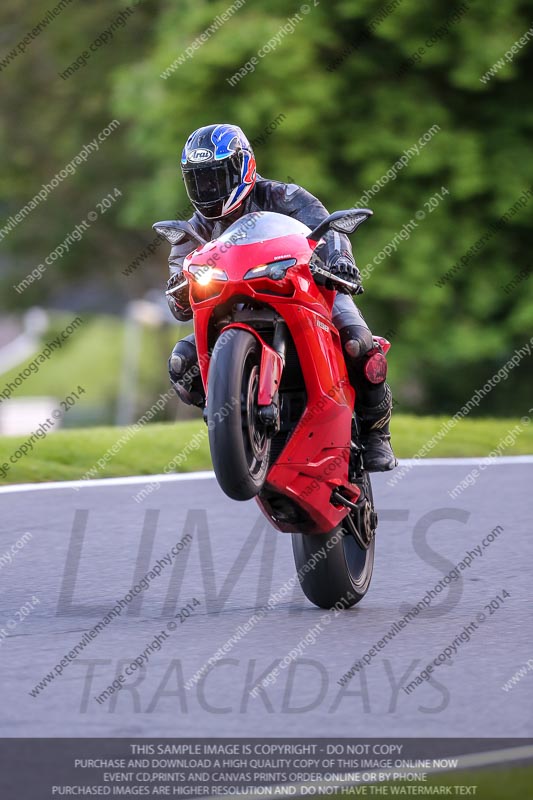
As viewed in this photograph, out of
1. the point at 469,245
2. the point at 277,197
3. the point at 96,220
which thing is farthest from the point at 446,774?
the point at 96,220

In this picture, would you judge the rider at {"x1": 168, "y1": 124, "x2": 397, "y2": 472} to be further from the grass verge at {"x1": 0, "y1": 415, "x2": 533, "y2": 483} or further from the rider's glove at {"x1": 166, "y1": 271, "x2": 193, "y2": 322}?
the grass verge at {"x1": 0, "y1": 415, "x2": 533, "y2": 483}

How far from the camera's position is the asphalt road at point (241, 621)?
4996mm

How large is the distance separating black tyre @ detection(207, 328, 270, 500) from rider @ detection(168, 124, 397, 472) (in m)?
0.73

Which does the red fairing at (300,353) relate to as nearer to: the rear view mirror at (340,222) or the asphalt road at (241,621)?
the rear view mirror at (340,222)

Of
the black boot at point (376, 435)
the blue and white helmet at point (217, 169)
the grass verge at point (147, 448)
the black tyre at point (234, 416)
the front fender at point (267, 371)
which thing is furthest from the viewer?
the grass verge at point (147, 448)

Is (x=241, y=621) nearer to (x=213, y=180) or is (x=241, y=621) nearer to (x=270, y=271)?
(x=270, y=271)

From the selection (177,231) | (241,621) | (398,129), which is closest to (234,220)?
(177,231)

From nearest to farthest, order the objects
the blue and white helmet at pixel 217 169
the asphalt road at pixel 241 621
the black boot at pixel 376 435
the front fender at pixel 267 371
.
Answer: the asphalt road at pixel 241 621 → the front fender at pixel 267 371 → the blue and white helmet at pixel 217 169 → the black boot at pixel 376 435

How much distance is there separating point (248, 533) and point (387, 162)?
13.7 m

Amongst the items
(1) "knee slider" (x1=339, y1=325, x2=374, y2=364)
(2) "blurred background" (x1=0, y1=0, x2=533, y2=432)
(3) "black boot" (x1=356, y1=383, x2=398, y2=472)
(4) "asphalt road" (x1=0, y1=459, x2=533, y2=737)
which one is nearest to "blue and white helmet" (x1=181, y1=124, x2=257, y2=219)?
(1) "knee slider" (x1=339, y1=325, x2=374, y2=364)

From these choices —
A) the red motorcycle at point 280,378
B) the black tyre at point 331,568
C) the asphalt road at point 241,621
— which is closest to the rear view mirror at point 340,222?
the red motorcycle at point 280,378

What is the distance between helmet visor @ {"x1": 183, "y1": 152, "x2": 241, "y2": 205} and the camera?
256 inches

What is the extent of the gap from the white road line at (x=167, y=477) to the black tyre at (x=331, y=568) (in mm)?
3726

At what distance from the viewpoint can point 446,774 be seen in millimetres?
4395
